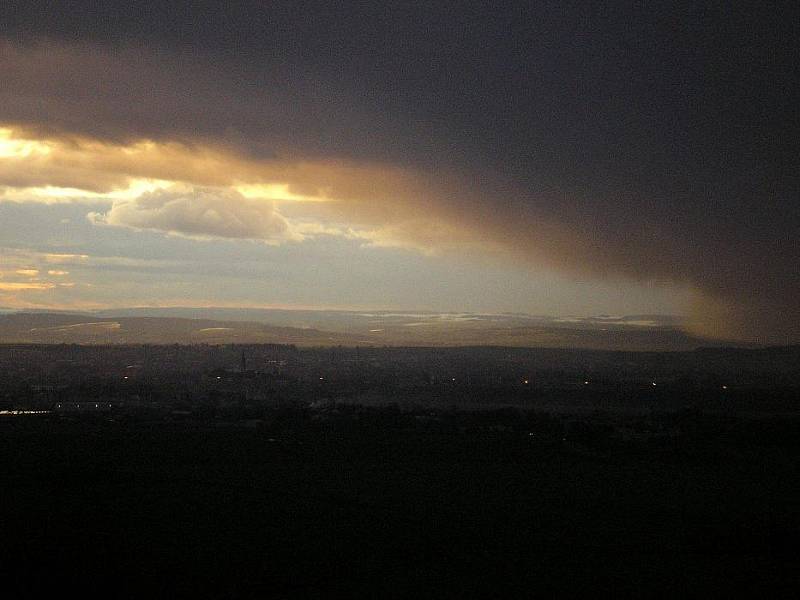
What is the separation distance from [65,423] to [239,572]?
2586cm

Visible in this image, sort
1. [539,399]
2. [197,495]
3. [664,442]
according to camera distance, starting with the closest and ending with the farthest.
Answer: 1. [197,495]
2. [664,442]
3. [539,399]

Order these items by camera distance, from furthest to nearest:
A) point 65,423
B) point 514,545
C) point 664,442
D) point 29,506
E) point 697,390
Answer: point 697,390, point 65,423, point 664,442, point 29,506, point 514,545

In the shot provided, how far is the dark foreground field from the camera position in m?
17.7

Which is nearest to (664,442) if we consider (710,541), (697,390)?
(710,541)

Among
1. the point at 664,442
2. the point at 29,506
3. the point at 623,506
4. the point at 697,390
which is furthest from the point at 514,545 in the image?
the point at 697,390

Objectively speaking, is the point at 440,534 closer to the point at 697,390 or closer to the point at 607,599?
the point at 607,599

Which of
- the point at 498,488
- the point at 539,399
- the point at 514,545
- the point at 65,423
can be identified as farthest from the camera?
the point at 539,399

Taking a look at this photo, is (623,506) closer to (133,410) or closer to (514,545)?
(514,545)

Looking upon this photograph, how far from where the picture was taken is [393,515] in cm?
2341

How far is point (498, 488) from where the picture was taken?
2731 cm

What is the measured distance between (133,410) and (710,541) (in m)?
33.6

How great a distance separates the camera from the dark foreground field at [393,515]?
1772 centimetres

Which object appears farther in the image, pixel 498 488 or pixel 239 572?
pixel 498 488

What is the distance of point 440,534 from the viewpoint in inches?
842
